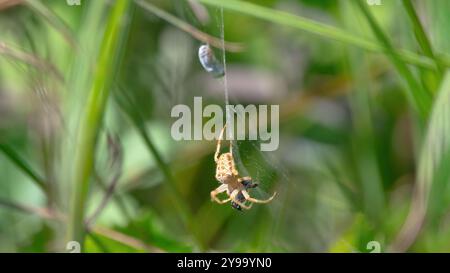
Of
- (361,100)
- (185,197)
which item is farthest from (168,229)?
(361,100)

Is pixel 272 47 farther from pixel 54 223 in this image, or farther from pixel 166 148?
pixel 54 223

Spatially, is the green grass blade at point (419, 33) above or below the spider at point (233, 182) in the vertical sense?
above

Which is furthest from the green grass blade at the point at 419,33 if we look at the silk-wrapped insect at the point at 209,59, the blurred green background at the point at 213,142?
the silk-wrapped insect at the point at 209,59

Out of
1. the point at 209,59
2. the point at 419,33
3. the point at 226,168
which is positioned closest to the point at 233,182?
the point at 226,168

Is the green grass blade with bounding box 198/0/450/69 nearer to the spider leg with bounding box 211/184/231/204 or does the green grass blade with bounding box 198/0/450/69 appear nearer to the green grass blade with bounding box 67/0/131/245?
the green grass blade with bounding box 67/0/131/245

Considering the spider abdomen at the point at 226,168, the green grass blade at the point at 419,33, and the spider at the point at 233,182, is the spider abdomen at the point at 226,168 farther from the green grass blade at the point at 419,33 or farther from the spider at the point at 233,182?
the green grass blade at the point at 419,33

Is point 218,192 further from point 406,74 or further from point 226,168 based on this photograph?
point 406,74

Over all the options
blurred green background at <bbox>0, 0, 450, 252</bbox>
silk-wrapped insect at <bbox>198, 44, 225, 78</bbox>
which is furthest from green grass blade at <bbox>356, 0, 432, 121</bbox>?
silk-wrapped insect at <bbox>198, 44, 225, 78</bbox>
